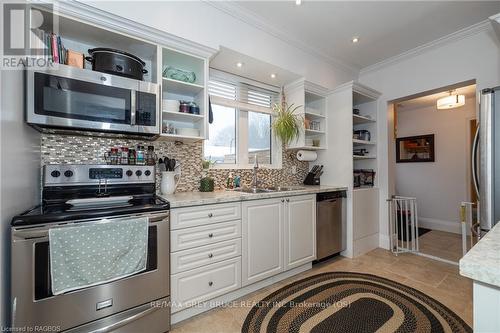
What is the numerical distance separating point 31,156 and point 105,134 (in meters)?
0.47

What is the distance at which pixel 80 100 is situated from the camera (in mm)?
1473

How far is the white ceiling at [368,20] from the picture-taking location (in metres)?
2.14

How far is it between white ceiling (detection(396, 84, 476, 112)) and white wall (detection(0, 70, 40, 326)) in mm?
4498

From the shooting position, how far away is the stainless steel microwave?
134 cm

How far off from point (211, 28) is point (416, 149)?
4.58 m

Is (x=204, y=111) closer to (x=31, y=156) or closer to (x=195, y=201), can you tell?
(x=195, y=201)

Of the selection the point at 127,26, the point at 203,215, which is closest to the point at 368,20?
the point at 127,26

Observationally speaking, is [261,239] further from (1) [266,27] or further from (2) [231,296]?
(1) [266,27]

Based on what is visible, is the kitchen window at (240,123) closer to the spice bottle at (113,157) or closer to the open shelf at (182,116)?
the open shelf at (182,116)

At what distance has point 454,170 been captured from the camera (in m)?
3.96

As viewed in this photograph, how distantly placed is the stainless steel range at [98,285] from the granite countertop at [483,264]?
1.47m

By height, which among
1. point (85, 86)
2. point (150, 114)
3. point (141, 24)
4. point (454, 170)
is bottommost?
point (454, 170)

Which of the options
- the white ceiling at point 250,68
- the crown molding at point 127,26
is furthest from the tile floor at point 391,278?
the white ceiling at point 250,68

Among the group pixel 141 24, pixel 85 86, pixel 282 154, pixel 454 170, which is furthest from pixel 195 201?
pixel 454 170
